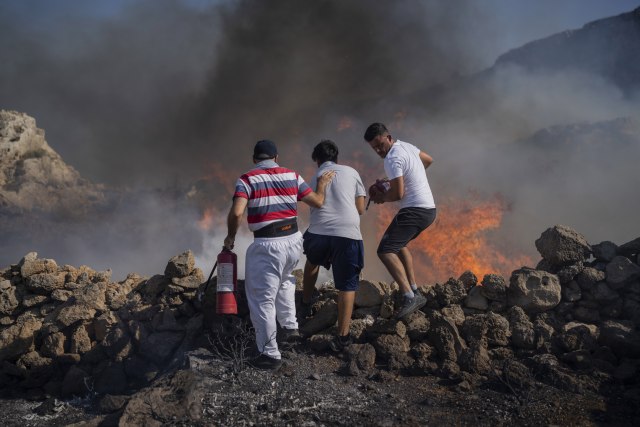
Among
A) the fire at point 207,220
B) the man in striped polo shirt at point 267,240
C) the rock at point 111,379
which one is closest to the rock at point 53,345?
the rock at point 111,379

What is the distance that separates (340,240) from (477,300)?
6.78ft

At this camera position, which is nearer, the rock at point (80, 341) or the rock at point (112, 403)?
the rock at point (112, 403)

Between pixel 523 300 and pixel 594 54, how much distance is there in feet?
89.2

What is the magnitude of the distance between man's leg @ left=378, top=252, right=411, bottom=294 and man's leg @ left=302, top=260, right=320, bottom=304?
2.42 ft

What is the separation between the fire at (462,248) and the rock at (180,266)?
7747 mm

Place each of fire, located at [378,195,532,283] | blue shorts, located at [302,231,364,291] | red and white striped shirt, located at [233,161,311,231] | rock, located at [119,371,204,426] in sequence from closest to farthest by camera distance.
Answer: rock, located at [119,371,204,426], red and white striped shirt, located at [233,161,311,231], blue shorts, located at [302,231,364,291], fire, located at [378,195,532,283]

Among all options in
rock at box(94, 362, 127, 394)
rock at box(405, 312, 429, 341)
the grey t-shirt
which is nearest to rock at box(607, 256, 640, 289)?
rock at box(405, 312, 429, 341)

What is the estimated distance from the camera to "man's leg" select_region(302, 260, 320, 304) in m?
5.32

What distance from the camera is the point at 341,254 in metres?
4.89

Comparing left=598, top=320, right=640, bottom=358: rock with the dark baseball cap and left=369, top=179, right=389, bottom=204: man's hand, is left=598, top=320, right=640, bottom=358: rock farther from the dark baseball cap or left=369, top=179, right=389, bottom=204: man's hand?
the dark baseball cap

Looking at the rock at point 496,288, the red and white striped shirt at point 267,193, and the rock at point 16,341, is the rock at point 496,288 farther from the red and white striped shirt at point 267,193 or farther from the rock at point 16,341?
the rock at point 16,341

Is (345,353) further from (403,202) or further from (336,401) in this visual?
(403,202)

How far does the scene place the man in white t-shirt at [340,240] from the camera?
4.90 meters

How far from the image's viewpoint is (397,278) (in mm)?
5164
